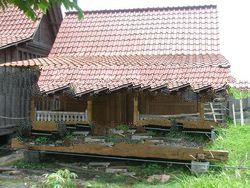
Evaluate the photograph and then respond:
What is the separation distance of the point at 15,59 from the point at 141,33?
17.7ft

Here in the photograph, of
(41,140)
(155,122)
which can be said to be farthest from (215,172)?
(41,140)

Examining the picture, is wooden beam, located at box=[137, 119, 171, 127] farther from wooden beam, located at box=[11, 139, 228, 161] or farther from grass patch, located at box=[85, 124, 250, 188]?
wooden beam, located at box=[11, 139, 228, 161]

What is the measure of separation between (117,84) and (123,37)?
17.5 ft

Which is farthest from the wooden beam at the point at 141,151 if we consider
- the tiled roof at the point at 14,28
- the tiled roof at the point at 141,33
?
the tiled roof at the point at 141,33

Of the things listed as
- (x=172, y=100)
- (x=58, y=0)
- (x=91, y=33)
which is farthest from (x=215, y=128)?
(x=58, y=0)

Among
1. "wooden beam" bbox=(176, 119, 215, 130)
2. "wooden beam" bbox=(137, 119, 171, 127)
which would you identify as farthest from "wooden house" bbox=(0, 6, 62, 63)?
"wooden beam" bbox=(176, 119, 215, 130)

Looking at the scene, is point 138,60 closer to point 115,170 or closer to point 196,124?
point 196,124

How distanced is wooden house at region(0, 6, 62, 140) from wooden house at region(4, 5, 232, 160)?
87cm

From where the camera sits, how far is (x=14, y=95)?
49.2 feet

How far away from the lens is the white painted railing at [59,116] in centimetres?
1274

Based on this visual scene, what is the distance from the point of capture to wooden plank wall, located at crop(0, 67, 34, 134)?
1425 centimetres

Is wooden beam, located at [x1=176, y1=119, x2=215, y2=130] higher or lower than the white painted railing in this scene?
lower

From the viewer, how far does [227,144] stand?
1227cm

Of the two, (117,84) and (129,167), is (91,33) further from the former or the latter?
(129,167)
